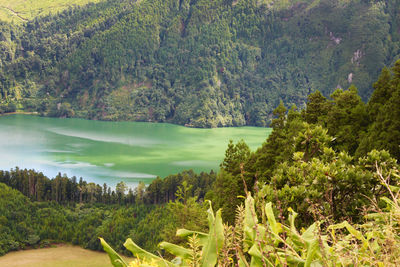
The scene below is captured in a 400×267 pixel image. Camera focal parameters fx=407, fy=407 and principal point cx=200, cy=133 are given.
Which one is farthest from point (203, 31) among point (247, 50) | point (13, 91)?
point (13, 91)

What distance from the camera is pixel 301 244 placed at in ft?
4.23

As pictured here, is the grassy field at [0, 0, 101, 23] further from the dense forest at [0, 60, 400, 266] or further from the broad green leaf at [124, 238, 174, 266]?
the broad green leaf at [124, 238, 174, 266]

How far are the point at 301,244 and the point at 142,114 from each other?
316 feet

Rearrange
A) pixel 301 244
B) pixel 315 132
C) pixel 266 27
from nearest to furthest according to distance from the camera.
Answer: pixel 301 244 < pixel 315 132 < pixel 266 27

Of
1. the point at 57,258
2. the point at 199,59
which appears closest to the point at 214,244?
the point at 57,258

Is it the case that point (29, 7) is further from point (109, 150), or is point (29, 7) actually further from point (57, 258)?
point (57, 258)

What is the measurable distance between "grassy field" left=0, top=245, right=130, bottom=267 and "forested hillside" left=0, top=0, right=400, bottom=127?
56803 millimetres

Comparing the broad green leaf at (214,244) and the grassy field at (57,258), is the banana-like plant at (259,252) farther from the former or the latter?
the grassy field at (57,258)

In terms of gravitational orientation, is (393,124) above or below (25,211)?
above

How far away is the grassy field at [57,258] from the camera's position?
30.7 metres

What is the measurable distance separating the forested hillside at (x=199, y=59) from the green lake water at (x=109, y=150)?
724 inches

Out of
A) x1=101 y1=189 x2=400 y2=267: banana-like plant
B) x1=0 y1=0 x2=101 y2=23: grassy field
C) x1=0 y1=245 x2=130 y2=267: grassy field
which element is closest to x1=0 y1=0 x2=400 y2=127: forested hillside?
x1=0 y1=0 x2=101 y2=23: grassy field

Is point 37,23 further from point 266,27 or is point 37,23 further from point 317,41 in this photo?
point 317,41

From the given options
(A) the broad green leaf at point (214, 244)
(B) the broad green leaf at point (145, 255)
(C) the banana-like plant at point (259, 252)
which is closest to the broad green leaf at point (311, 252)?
(C) the banana-like plant at point (259, 252)
